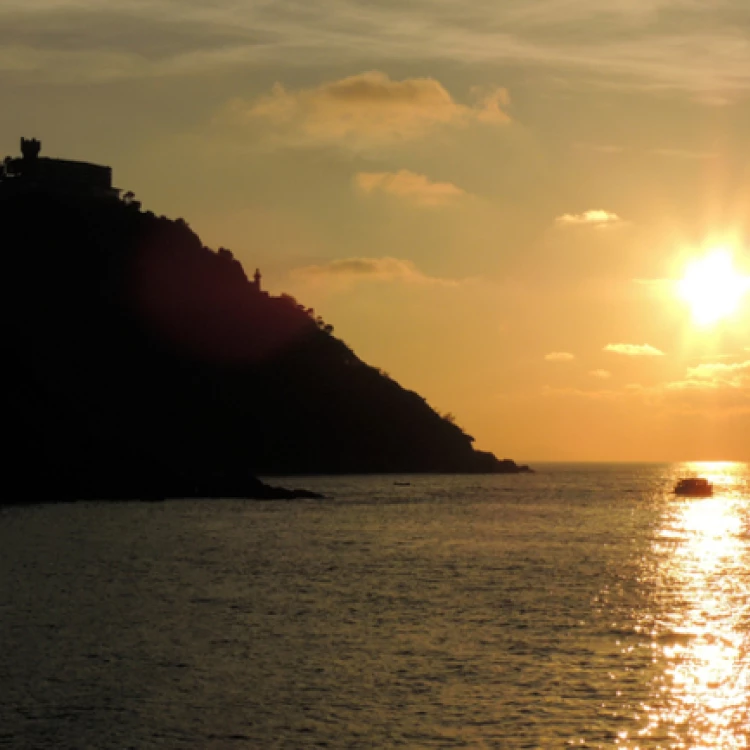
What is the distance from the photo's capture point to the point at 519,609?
62500 millimetres

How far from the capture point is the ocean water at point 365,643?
3712cm

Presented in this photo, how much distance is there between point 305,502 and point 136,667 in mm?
117009

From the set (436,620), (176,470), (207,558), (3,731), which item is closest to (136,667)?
(3,731)

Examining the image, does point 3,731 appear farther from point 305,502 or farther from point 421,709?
point 305,502

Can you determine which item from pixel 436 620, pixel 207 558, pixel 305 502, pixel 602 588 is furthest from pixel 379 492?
pixel 436 620

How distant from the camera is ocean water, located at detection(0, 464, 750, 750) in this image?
3712 cm

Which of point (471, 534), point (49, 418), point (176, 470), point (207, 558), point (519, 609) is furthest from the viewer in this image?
point (176, 470)

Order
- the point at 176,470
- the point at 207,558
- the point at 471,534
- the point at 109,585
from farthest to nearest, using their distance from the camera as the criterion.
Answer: the point at 176,470 → the point at 471,534 → the point at 207,558 → the point at 109,585

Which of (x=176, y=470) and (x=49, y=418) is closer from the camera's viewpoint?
(x=49, y=418)

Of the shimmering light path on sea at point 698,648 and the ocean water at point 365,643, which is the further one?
the ocean water at point 365,643

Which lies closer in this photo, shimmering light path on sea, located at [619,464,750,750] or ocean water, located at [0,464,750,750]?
shimmering light path on sea, located at [619,464,750,750]

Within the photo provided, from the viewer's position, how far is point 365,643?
169ft

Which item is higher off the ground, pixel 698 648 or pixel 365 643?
pixel 698 648

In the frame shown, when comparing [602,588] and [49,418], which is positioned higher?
[49,418]
